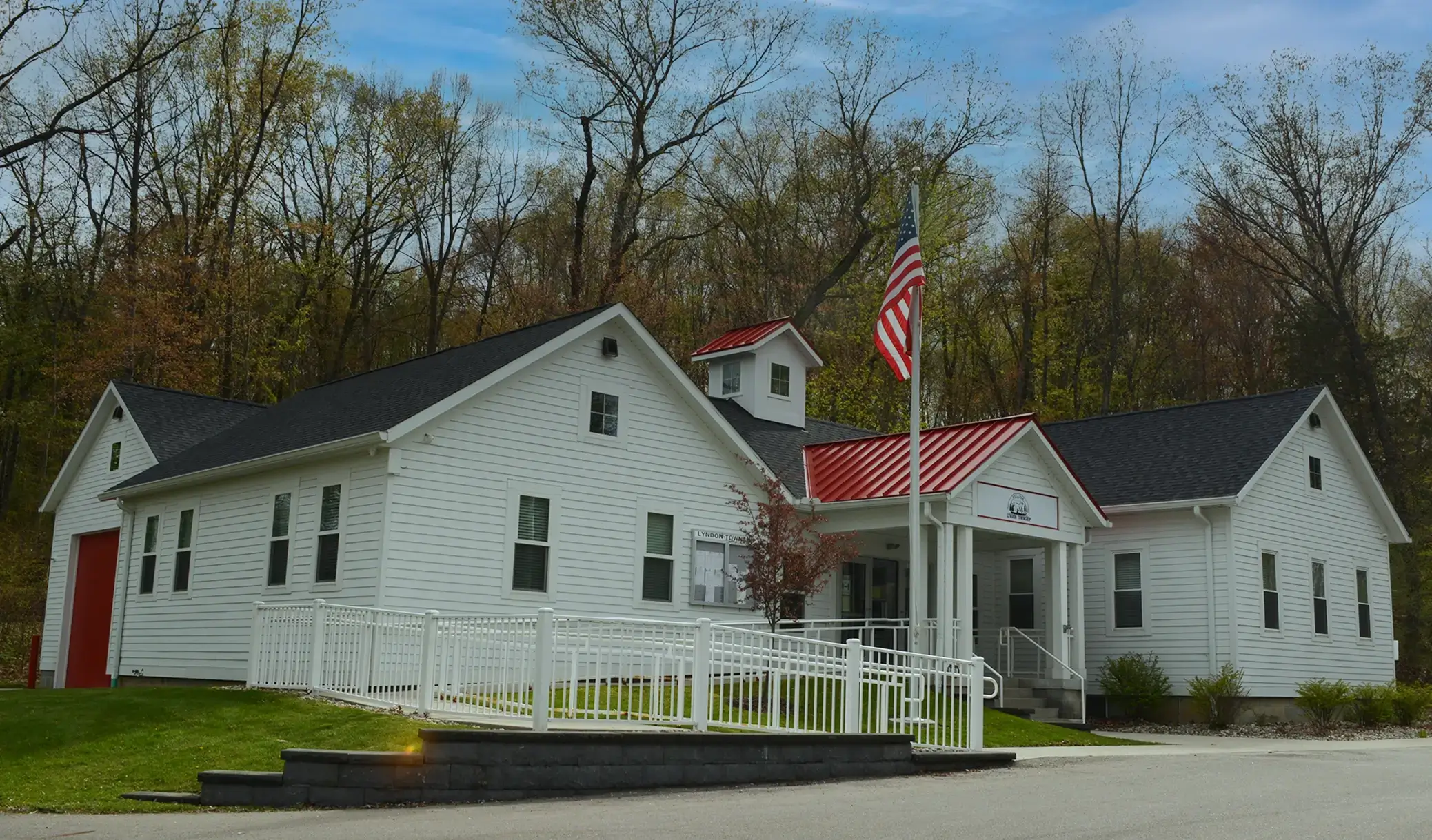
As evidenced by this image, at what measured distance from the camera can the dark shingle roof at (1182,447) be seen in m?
25.7

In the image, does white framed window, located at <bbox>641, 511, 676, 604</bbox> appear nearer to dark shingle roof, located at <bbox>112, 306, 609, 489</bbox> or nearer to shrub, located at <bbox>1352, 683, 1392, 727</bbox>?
dark shingle roof, located at <bbox>112, 306, 609, 489</bbox>

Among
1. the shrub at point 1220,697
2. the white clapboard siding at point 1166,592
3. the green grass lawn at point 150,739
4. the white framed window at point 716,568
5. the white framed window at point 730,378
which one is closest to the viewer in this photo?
the green grass lawn at point 150,739

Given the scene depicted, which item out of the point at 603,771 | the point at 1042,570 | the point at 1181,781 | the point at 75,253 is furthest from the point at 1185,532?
the point at 75,253

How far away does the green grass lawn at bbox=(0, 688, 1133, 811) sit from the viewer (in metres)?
11.9

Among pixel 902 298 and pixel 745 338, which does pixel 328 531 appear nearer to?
pixel 902 298

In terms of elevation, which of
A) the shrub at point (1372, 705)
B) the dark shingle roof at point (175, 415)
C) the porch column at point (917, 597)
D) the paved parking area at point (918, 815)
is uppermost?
the dark shingle roof at point (175, 415)

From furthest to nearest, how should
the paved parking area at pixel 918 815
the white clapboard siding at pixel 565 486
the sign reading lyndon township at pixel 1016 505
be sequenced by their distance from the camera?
the sign reading lyndon township at pixel 1016 505, the white clapboard siding at pixel 565 486, the paved parking area at pixel 918 815

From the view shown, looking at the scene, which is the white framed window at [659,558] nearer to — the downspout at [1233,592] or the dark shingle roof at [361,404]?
the dark shingle roof at [361,404]

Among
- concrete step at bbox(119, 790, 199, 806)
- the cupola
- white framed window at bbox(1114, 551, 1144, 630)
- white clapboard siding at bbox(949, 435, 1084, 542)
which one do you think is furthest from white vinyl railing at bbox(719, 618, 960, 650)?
concrete step at bbox(119, 790, 199, 806)

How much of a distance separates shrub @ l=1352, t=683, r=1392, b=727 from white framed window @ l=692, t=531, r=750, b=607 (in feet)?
39.2

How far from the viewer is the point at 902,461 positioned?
22.8 meters

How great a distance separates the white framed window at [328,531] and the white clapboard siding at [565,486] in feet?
4.70

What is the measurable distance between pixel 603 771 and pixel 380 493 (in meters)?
7.46

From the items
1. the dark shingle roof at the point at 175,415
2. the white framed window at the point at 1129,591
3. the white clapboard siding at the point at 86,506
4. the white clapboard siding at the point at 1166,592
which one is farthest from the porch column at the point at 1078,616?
the white clapboard siding at the point at 86,506
